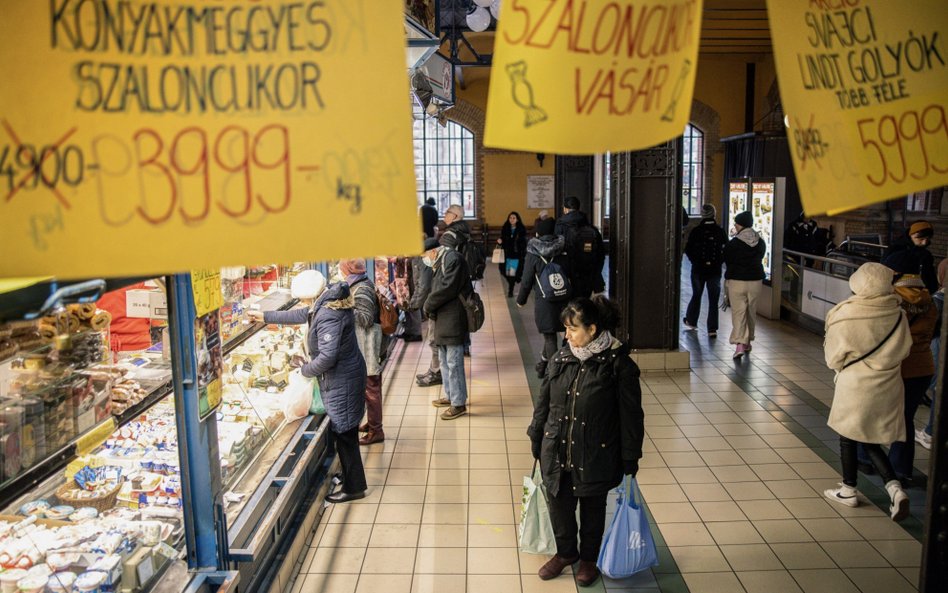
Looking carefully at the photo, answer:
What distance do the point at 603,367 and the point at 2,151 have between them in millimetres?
3252

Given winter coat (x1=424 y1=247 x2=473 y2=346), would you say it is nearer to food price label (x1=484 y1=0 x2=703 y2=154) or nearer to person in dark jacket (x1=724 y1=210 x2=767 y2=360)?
person in dark jacket (x1=724 y1=210 x2=767 y2=360)

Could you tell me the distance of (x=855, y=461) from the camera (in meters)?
5.51

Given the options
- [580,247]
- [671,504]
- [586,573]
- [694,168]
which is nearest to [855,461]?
[671,504]

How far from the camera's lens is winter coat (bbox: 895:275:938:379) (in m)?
5.67

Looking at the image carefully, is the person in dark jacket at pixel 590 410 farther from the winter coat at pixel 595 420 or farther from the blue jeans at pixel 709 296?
the blue jeans at pixel 709 296

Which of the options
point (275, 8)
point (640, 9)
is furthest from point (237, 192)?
point (640, 9)

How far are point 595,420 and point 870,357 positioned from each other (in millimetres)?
2171

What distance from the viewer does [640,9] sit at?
1872 millimetres

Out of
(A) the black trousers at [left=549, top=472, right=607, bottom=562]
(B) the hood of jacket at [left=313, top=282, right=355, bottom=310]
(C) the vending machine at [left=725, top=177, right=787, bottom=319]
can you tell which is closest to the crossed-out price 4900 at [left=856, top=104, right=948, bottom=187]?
(A) the black trousers at [left=549, top=472, right=607, bottom=562]

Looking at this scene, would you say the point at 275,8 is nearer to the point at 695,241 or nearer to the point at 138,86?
the point at 138,86

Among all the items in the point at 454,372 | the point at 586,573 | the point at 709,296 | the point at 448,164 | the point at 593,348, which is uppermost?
the point at 448,164

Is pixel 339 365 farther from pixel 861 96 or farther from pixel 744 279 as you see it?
pixel 744 279

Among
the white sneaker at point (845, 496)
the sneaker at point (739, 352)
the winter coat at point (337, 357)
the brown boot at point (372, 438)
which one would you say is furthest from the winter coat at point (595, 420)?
the sneaker at point (739, 352)

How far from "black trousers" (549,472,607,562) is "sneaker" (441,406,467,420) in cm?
291
